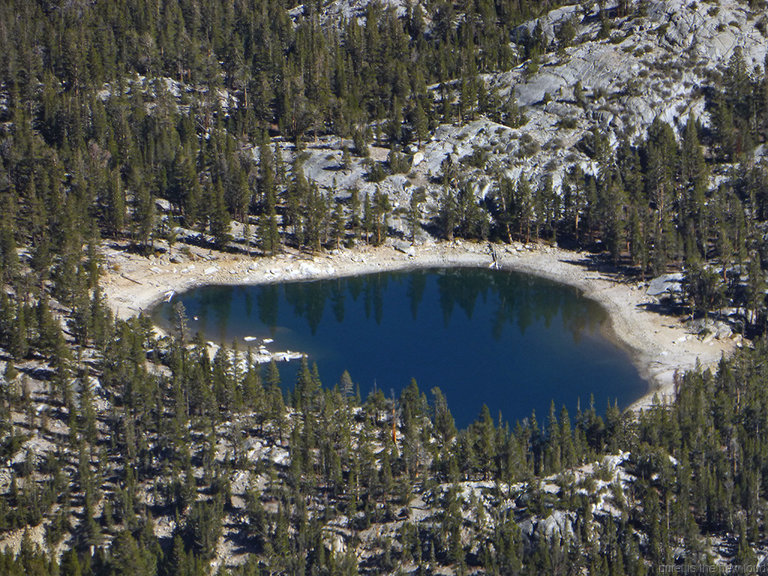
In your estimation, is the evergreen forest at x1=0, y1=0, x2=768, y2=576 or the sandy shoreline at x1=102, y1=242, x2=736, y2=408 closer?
the evergreen forest at x1=0, y1=0, x2=768, y2=576

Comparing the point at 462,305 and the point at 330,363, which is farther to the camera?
the point at 462,305

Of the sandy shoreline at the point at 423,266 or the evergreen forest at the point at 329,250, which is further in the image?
the sandy shoreline at the point at 423,266

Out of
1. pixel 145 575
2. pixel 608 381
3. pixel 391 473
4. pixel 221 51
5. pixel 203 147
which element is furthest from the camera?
pixel 221 51

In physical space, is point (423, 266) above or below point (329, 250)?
below

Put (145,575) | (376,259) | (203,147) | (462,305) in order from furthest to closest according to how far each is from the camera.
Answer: (203,147)
(376,259)
(462,305)
(145,575)

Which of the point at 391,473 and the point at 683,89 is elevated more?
the point at 683,89

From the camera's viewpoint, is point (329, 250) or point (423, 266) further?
point (329, 250)

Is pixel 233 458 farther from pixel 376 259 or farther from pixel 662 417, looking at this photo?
pixel 376 259

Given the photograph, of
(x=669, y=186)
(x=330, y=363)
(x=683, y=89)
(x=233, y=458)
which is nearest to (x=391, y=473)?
(x=233, y=458)
